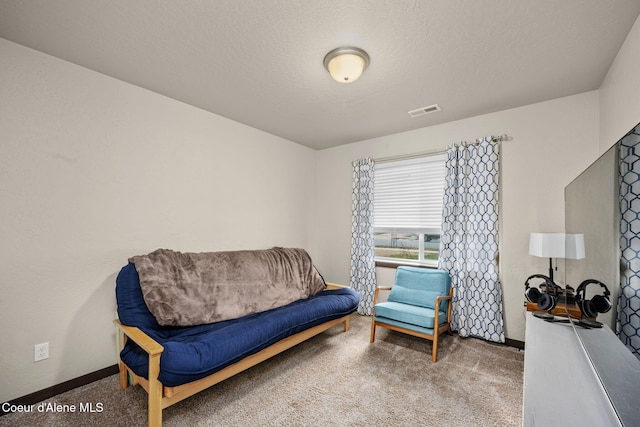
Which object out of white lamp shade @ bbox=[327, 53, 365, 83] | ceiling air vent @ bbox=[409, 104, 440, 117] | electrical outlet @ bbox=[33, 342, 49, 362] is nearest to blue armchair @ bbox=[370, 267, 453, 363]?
ceiling air vent @ bbox=[409, 104, 440, 117]

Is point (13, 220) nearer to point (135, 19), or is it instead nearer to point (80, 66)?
point (80, 66)

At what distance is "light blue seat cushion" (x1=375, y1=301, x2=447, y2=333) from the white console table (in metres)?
1.23

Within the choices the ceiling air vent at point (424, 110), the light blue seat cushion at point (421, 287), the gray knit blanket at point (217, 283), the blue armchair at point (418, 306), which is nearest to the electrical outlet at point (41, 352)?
the gray knit blanket at point (217, 283)

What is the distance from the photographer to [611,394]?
0.94 metres

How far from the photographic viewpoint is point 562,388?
41.5 inches

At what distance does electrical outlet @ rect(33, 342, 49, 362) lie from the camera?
2072 mm

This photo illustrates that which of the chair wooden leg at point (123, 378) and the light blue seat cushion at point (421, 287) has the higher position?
the light blue seat cushion at point (421, 287)

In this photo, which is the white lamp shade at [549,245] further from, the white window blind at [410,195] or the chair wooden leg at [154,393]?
the chair wooden leg at [154,393]

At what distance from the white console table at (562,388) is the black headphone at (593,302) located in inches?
3.1

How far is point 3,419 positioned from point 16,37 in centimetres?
261

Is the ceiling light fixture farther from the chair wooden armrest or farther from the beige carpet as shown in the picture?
the beige carpet

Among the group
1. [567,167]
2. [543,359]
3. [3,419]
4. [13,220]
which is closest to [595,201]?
[543,359]

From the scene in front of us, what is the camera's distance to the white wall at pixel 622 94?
1.77 metres

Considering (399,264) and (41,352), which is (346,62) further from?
(41,352)
